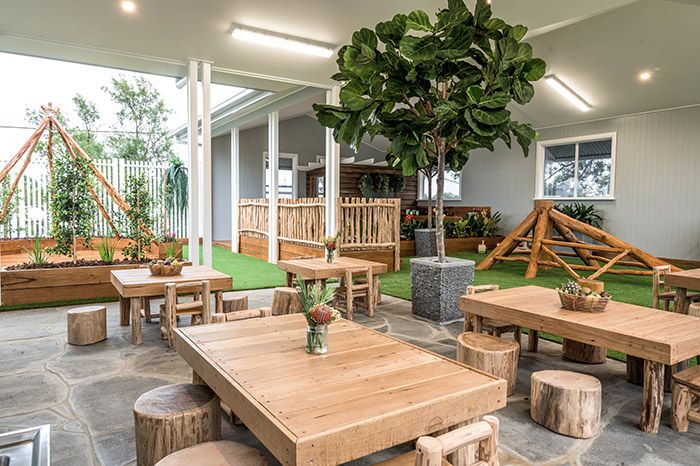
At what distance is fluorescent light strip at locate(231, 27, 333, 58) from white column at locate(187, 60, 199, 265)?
110cm

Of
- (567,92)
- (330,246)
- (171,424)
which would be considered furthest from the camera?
(567,92)

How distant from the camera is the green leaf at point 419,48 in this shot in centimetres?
434

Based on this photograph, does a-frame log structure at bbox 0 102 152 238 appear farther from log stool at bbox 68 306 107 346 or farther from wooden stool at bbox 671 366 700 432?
wooden stool at bbox 671 366 700 432

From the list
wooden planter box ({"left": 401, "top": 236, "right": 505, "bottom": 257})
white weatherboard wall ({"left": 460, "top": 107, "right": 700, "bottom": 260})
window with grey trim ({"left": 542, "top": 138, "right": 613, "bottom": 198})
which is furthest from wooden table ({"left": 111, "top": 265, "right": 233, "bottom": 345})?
window with grey trim ({"left": 542, "top": 138, "right": 613, "bottom": 198})

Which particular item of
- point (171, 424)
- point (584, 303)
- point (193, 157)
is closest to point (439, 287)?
point (584, 303)

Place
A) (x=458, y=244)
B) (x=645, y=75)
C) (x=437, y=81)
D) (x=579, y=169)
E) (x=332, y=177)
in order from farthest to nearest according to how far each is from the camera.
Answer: (x=458, y=244), (x=579, y=169), (x=645, y=75), (x=332, y=177), (x=437, y=81)

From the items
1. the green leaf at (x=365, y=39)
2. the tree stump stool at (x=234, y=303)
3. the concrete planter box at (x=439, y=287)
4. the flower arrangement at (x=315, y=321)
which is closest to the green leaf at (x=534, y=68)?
the green leaf at (x=365, y=39)

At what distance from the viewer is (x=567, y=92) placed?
387 inches

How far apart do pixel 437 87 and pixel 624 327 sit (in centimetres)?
297

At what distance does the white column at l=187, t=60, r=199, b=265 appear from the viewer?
662 cm

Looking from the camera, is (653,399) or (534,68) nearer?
(653,399)

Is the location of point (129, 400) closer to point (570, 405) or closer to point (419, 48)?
point (570, 405)

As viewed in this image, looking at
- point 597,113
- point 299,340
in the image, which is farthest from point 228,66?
point 597,113

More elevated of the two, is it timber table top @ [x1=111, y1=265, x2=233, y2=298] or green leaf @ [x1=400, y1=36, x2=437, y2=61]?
green leaf @ [x1=400, y1=36, x2=437, y2=61]
